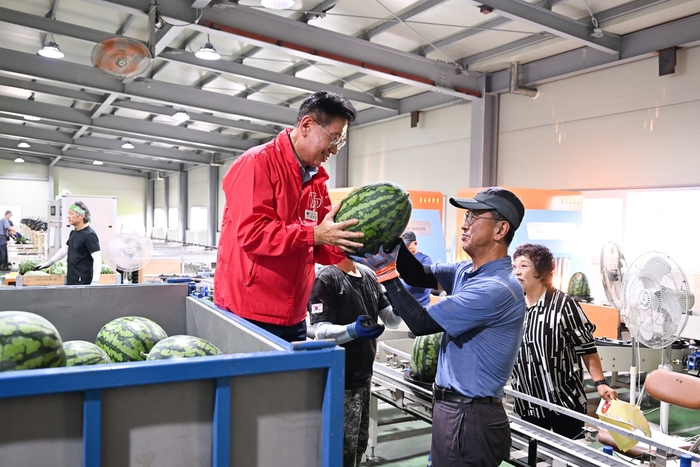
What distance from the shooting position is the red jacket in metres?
2.01

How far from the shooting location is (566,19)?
7.00 metres

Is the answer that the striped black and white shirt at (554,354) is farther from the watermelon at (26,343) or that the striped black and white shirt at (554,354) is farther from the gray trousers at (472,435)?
the watermelon at (26,343)

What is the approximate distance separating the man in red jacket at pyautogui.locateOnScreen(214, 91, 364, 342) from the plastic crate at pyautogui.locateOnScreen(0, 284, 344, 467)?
2.10 ft

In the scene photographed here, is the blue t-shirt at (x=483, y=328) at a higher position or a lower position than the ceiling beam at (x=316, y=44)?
lower

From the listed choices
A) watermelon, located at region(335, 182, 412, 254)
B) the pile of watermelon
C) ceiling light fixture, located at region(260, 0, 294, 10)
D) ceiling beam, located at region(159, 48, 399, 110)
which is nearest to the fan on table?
ceiling beam, located at region(159, 48, 399, 110)

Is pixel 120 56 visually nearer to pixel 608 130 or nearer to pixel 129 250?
pixel 129 250

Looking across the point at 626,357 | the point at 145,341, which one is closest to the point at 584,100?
the point at 626,357

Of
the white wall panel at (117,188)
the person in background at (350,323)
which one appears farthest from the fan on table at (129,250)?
the white wall panel at (117,188)

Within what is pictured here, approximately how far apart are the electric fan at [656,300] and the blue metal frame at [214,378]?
10.2ft

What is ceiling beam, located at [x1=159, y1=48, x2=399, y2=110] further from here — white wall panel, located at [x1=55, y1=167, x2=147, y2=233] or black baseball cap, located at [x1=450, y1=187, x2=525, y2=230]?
white wall panel, located at [x1=55, y1=167, x2=147, y2=233]

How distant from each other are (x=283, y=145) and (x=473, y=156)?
8.04 m

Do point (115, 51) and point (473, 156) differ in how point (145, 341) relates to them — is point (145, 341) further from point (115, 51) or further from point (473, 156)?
point (473, 156)

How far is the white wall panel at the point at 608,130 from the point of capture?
23.2ft

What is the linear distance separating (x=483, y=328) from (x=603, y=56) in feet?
23.1
